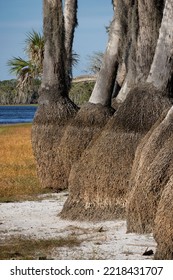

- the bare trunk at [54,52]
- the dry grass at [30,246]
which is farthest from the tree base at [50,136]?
the dry grass at [30,246]

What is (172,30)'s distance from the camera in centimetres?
1645

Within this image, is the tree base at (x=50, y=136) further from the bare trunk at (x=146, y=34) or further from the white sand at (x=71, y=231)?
the bare trunk at (x=146, y=34)

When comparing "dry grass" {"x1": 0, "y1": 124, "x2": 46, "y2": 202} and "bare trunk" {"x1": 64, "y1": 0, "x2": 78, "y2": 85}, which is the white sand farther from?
"bare trunk" {"x1": 64, "y1": 0, "x2": 78, "y2": 85}

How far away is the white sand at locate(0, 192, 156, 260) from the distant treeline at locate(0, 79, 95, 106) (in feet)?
44.1

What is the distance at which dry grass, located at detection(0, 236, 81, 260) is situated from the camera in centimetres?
1366

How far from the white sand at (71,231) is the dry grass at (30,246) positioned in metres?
0.15

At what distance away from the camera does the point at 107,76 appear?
1938 centimetres

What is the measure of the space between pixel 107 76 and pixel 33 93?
23.1m

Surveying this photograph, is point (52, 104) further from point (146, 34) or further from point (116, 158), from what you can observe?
point (116, 158)

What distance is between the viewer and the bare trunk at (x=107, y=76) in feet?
63.3

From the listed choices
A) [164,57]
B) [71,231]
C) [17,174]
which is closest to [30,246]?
[71,231]

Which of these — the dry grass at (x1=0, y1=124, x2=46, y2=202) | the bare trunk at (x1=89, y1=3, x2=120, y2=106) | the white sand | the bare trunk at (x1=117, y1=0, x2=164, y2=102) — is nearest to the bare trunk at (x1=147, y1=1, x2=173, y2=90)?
the bare trunk at (x1=117, y1=0, x2=164, y2=102)
